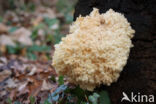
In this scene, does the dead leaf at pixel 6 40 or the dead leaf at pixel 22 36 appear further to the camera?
the dead leaf at pixel 22 36

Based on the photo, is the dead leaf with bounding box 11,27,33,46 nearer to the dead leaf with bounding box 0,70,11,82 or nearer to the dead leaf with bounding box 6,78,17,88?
the dead leaf with bounding box 0,70,11,82

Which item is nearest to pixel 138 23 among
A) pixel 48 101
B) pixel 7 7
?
pixel 48 101

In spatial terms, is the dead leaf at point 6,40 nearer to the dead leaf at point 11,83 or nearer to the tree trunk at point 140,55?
the dead leaf at point 11,83

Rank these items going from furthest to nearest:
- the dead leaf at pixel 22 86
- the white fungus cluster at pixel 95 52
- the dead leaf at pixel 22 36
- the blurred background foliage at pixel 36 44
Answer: the dead leaf at pixel 22 36 → the dead leaf at pixel 22 86 → the blurred background foliage at pixel 36 44 → the white fungus cluster at pixel 95 52

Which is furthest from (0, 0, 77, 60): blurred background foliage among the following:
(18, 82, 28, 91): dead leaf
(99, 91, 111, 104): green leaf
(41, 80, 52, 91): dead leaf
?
(99, 91, 111, 104): green leaf

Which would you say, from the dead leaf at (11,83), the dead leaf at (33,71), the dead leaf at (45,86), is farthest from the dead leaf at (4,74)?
the dead leaf at (45,86)

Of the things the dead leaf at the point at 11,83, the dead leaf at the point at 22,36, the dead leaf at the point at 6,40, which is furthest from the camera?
the dead leaf at the point at 22,36

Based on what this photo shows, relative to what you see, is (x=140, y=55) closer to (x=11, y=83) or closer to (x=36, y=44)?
(x=11, y=83)

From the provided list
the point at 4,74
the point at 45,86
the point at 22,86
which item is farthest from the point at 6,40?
the point at 45,86
